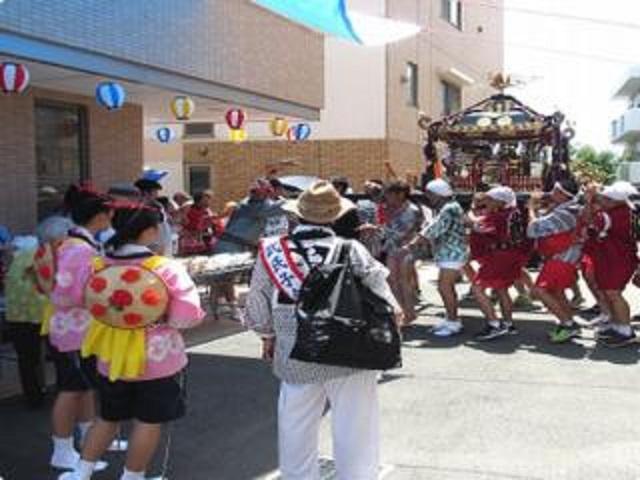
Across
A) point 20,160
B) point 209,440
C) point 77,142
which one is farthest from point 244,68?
point 209,440

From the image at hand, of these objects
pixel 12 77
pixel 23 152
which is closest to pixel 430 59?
pixel 23 152

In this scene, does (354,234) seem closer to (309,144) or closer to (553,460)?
(553,460)

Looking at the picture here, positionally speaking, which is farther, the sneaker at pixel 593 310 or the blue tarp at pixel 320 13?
the sneaker at pixel 593 310

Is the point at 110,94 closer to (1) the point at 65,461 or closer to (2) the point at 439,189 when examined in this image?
(2) the point at 439,189

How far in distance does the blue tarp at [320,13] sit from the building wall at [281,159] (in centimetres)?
1491

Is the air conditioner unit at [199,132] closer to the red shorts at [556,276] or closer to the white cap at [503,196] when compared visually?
the white cap at [503,196]

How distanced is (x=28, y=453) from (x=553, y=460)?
3.34 meters

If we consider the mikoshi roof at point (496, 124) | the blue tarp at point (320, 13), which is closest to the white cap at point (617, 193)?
the blue tarp at point (320, 13)

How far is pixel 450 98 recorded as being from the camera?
107 ft

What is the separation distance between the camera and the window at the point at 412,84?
2648 centimetres

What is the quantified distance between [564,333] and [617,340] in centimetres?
54

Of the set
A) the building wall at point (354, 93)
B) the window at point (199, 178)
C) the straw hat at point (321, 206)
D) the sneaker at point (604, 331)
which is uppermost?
the building wall at point (354, 93)

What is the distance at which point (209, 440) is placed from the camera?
20.7 ft

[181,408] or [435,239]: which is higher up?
[435,239]
